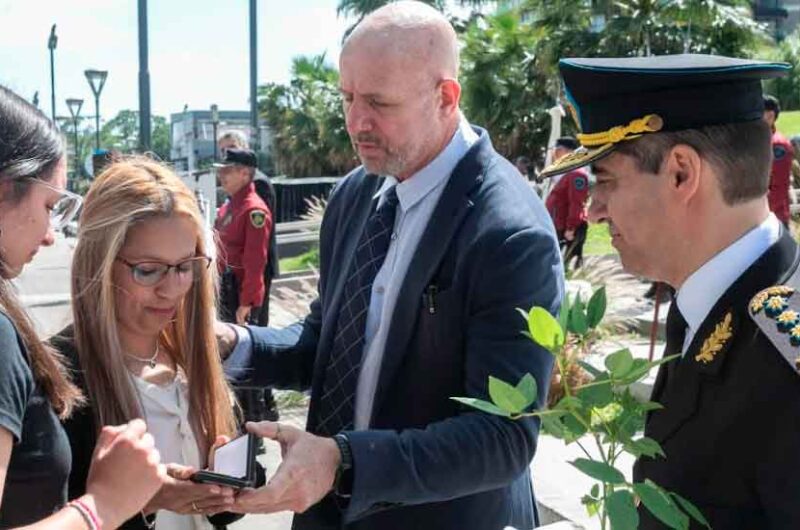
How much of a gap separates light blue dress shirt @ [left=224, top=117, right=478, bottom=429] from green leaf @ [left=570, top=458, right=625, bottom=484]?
0.97m

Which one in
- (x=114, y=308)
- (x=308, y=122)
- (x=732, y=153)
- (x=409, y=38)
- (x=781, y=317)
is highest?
(x=409, y=38)

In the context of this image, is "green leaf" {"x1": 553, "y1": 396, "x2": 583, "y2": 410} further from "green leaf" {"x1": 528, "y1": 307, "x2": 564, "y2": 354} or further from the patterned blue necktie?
the patterned blue necktie

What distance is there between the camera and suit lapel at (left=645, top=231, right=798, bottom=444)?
4.50 feet

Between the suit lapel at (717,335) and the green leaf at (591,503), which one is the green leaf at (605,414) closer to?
the green leaf at (591,503)

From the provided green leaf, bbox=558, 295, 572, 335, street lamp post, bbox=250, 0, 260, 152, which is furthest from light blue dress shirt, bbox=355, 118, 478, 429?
street lamp post, bbox=250, 0, 260, 152

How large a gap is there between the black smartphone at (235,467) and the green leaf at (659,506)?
86 centimetres

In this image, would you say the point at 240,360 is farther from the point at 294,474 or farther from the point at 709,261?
the point at 709,261

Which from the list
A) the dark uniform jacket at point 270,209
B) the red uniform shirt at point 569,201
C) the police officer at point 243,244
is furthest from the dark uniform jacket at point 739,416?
the red uniform shirt at point 569,201

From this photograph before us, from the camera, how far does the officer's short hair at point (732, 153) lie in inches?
55.9

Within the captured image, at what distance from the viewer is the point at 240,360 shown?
234 centimetres

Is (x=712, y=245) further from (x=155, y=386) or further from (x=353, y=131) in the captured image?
(x=155, y=386)

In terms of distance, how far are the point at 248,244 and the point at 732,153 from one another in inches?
216

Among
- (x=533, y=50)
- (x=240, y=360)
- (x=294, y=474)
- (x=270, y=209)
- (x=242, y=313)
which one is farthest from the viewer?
(x=533, y=50)

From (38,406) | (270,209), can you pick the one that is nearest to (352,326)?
(38,406)
